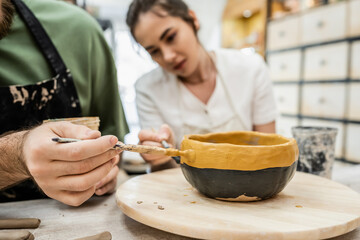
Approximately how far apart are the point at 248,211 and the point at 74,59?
75cm

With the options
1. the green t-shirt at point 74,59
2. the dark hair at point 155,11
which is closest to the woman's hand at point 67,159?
the green t-shirt at point 74,59

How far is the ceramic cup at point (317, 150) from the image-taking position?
839mm

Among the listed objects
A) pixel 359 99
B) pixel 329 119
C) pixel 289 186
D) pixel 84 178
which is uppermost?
pixel 84 178

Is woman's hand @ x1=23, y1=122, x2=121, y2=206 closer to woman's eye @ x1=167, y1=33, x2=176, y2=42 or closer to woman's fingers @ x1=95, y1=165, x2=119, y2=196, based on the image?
woman's fingers @ x1=95, y1=165, x2=119, y2=196

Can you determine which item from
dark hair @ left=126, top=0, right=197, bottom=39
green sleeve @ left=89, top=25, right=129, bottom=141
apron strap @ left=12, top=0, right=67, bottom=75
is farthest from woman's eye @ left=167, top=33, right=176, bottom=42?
apron strap @ left=12, top=0, right=67, bottom=75

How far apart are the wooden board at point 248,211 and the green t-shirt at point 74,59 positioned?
1.46 feet

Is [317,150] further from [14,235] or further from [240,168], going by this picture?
[14,235]

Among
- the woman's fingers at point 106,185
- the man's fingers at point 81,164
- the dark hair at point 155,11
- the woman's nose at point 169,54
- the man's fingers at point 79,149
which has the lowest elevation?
the woman's fingers at point 106,185

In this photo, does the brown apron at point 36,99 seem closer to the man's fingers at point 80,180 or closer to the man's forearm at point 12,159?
the man's forearm at point 12,159

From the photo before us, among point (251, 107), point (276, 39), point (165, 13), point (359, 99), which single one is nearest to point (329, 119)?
point (359, 99)

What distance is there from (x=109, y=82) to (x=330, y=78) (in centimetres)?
229

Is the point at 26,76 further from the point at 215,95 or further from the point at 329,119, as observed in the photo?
the point at 329,119

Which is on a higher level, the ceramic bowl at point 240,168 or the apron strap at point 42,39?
the apron strap at point 42,39

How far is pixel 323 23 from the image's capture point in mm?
2699
